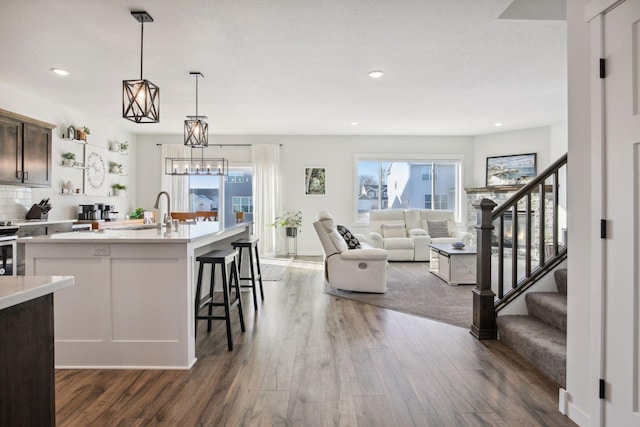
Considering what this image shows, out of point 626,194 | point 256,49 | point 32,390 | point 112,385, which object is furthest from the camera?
point 256,49

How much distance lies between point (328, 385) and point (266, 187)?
644cm

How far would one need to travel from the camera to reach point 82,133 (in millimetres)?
6395

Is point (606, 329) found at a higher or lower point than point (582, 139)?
lower

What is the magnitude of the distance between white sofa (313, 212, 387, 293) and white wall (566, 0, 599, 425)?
9.05ft

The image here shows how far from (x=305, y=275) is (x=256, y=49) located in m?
3.49

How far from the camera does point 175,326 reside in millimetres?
2693

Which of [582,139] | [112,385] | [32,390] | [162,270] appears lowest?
[112,385]

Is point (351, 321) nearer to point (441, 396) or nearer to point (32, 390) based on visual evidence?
point (441, 396)

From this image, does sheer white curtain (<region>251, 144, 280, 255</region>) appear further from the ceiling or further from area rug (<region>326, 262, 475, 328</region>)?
area rug (<region>326, 262, 475, 328</region>)

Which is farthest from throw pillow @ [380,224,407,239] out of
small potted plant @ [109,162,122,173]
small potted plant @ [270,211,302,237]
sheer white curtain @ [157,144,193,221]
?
small potted plant @ [109,162,122,173]

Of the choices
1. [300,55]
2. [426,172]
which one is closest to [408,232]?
[426,172]

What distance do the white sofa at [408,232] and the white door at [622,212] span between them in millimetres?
5519

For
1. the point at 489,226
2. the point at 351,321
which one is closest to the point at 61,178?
the point at 351,321

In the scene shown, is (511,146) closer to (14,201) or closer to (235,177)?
(235,177)
